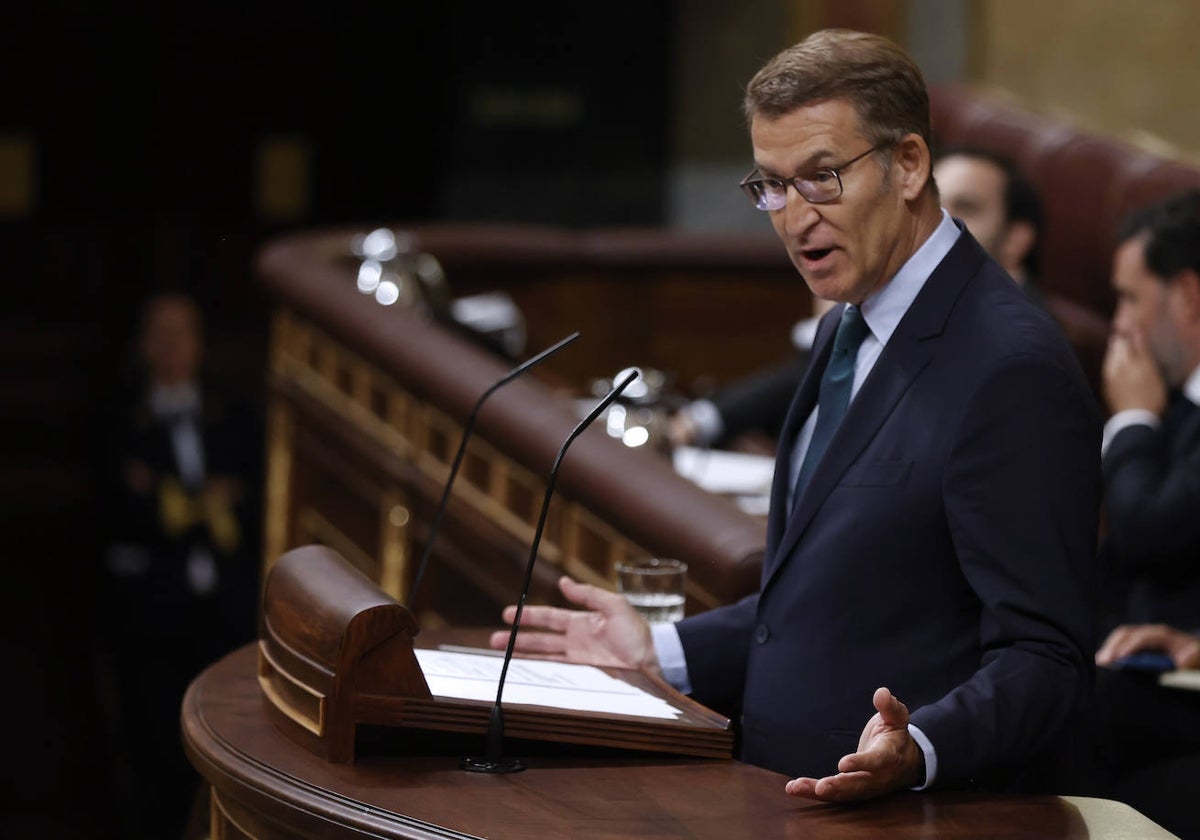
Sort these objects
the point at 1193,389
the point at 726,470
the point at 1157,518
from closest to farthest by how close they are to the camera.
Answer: the point at 1157,518, the point at 1193,389, the point at 726,470

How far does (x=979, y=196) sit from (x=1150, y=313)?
79 cm

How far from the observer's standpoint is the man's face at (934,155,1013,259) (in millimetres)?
4059

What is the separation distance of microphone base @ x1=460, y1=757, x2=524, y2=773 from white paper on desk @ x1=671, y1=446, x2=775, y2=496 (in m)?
2.14

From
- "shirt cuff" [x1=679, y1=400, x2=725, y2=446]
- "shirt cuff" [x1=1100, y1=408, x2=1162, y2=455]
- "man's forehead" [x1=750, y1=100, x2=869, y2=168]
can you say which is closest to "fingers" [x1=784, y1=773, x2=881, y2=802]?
"man's forehead" [x1=750, y1=100, x2=869, y2=168]

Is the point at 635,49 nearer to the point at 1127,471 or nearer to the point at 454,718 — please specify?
the point at 1127,471

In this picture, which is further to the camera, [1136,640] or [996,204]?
[996,204]

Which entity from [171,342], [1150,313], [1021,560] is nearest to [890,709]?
[1021,560]

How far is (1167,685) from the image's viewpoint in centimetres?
260

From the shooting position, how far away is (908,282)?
1959mm

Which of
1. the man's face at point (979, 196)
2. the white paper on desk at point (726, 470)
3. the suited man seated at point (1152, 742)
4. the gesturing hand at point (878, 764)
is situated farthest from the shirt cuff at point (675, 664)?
the man's face at point (979, 196)

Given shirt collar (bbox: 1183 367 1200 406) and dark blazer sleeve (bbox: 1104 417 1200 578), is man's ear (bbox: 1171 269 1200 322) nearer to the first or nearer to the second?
shirt collar (bbox: 1183 367 1200 406)

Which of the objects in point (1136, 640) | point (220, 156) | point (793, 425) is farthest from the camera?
point (220, 156)

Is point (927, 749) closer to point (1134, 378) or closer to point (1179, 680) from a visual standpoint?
point (1179, 680)

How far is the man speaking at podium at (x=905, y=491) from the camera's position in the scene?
1.76m
